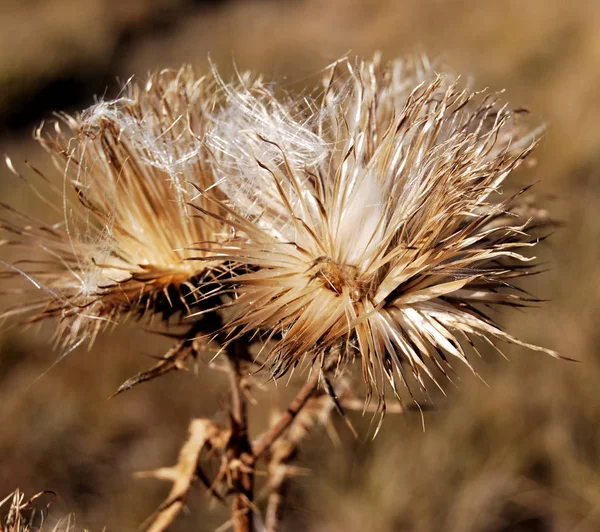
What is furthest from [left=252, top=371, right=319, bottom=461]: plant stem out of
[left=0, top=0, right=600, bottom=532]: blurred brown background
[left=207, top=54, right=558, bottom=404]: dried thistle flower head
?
[left=207, top=54, right=558, bottom=404]: dried thistle flower head

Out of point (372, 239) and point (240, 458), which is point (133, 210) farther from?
point (240, 458)

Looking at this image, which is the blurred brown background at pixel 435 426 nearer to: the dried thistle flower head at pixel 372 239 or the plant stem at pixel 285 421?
the plant stem at pixel 285 421

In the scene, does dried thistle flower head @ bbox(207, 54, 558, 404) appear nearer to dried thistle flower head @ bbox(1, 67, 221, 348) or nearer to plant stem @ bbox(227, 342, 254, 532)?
dried thistle flower head @ bbox(1, 67, 221, 348)

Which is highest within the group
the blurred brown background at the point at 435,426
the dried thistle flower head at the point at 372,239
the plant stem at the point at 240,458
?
the dried thistle flower head at the point at 372,239

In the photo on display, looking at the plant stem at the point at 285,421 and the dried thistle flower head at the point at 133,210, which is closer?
the dried thistle flower head at the point at 133,210

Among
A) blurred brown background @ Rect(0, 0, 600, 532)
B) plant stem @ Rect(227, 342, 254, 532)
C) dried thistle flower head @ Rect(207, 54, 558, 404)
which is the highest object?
dried thistle flower head @ Rect(207, 54, 558, 404)

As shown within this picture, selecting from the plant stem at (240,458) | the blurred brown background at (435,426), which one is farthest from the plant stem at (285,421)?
the blurred brown background at (435,426)

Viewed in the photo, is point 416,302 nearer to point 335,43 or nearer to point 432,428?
point 432,428
